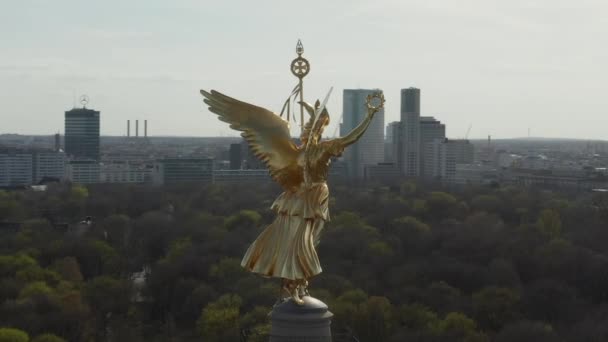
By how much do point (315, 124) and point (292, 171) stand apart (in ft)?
3.89

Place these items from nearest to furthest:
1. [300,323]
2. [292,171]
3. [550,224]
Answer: [300,323] → [292,171] → [550,224]

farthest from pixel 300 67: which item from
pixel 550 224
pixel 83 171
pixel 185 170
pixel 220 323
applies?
pixel 83 171

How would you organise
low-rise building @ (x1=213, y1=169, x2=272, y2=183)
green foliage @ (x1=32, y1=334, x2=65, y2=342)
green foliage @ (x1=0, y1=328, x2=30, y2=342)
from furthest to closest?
low-rise building @ (x1=213, y1=169, x2=272, y2=183)
green foliage @ (x1=32, y1=334, x2=65, y2=342)
green foliage @ (x1=0, y1=328, x2=30, y2=342)

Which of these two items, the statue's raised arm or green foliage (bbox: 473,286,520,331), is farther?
green foliage (bbox: 473,286,520,331)

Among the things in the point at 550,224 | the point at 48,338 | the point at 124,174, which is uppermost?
the point at 124,174

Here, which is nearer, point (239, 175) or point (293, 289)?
point (293, 289)

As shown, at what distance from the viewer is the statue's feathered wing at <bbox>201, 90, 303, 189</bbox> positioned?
26297 millimetres

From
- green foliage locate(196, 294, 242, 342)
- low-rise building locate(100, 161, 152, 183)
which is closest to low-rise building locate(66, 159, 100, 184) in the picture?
low-rise building locate(100, 161, 152, 183)

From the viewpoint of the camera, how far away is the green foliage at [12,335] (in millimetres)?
46000

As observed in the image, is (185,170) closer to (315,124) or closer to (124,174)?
(124,174)

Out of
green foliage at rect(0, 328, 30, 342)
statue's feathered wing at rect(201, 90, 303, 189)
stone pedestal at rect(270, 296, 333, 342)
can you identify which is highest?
statue's feathered wing at rect(201, 90, 303, 189)

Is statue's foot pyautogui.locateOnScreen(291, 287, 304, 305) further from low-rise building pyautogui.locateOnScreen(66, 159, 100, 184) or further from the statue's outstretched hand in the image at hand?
low-rise building pyautogui.locateOnScreen(66, 159, 100, 184)

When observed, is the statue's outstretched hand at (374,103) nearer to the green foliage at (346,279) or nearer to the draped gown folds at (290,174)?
the draped gown folds at (290,174)

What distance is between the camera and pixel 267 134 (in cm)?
2650
